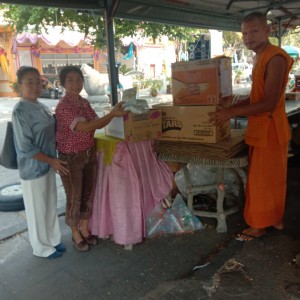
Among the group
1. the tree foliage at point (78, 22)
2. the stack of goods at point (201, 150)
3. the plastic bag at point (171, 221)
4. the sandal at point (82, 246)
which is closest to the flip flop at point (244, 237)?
the plastic bag at point (171, 221)

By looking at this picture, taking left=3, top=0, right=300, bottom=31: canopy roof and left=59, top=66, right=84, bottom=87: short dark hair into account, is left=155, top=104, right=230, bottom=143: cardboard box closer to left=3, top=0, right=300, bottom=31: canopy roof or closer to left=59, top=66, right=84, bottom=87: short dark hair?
left=59, top=66, right=84, bottom=87: short dark hair

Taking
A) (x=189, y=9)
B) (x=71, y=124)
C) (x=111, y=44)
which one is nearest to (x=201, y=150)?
(x=71, y=124)

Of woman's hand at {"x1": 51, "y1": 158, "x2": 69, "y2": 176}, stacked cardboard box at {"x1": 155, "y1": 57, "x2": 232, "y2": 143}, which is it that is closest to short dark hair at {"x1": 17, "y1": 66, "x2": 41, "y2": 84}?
woman's hand at {"x1": 51, "y1": 158, "x2": 69, "y2": 176}

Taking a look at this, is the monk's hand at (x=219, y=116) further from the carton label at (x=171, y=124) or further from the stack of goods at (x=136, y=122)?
the stack of goods at (x=136, y=122)

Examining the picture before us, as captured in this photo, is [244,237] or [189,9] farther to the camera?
[189,9]

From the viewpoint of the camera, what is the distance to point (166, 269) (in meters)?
2.40

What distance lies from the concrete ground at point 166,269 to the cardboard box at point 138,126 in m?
0.95

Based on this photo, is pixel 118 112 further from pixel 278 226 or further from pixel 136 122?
pixel 278 226

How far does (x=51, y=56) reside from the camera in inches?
751

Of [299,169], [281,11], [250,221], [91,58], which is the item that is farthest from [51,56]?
[250,221]

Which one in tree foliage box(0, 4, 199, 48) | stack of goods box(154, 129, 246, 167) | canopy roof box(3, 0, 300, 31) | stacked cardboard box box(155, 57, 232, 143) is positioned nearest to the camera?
stacked cardboard box box(155, 57, 232, 143)

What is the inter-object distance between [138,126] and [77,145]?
486 mm

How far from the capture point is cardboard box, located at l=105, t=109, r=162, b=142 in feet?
7.89

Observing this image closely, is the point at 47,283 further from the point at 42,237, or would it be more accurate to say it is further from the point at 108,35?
the point at 108,35
